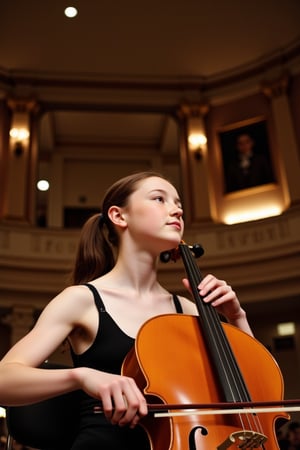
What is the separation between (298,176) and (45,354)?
1002 cm

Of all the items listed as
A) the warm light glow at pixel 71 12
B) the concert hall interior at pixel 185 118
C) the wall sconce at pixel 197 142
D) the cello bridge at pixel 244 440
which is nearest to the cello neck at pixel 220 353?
the cello bridge at pixel 244 440

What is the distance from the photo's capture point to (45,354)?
1435 millimetres

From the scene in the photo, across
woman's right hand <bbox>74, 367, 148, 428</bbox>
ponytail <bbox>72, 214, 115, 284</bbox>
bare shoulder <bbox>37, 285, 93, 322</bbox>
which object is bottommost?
woman's right hand <bbox>74, 367, 148, 428</bbox>

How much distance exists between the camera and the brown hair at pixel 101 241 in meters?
1.89

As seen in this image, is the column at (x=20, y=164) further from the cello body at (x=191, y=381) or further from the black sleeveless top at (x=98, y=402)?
the cello body at (x=191, y=381)

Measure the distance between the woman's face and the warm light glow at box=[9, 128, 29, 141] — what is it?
10.4m

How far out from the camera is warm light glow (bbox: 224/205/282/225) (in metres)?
11.2

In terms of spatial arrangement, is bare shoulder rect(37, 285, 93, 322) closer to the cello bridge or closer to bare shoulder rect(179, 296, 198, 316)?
bare shoulder rect(179, 296, 198, 316)

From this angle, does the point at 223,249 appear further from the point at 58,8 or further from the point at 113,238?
the point at 113,238

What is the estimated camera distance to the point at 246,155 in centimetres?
1200

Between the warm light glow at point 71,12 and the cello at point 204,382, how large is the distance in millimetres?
10580

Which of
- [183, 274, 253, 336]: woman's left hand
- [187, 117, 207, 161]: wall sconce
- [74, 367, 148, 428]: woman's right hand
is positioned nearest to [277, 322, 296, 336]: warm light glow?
[187, 117, 207, 161]: wall sconce

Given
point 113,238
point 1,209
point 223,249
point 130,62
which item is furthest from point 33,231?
point 113,238

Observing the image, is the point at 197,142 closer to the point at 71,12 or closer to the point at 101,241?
the point at 71,12
